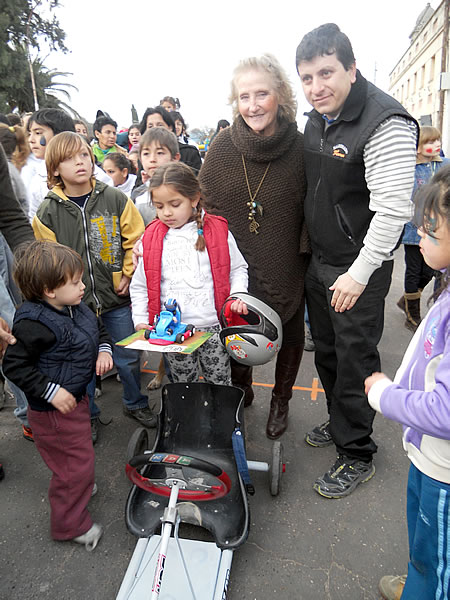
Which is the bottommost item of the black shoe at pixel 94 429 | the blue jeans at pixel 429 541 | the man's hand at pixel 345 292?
the black shoe at pixel 94 429

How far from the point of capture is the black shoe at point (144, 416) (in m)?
3.04

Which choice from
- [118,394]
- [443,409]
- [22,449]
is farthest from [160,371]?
[443,409]

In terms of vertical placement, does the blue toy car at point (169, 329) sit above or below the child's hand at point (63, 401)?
above

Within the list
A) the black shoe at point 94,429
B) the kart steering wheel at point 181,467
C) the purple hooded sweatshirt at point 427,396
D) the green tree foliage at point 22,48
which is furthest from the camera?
the green tree foliage at point 22,48

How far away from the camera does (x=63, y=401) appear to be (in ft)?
6.03

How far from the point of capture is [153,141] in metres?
3.11

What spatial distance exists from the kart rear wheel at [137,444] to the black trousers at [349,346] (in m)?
1.13

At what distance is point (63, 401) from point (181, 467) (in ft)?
1.99

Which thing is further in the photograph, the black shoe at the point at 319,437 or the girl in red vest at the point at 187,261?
the black shoe at the point at 319,437

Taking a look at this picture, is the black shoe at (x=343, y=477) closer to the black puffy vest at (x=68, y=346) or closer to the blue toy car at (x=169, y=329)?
the blue toy car at (x=169, y=329)

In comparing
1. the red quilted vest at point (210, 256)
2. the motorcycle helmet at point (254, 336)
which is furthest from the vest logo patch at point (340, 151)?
the motorcycle helmet at point (254, 336)

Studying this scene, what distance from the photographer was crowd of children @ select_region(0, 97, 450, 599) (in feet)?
4.13

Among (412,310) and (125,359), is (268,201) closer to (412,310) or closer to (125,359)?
(125,359)

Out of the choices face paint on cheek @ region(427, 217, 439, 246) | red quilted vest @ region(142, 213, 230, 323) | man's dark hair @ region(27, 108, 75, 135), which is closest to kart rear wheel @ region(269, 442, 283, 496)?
red quilted vest @ region(142, 213, 230, 323)
